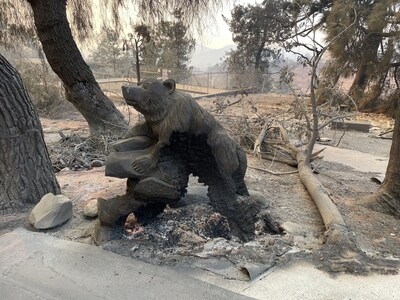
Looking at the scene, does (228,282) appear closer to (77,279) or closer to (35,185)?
(77,279)

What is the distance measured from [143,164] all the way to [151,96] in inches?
15.4

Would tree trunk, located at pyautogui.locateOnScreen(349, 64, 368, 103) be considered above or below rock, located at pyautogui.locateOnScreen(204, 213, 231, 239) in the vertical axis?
above

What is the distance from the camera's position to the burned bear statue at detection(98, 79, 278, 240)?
76.6 inches

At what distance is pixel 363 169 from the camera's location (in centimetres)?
507

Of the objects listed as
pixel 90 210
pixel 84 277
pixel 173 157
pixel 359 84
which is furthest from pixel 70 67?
pixel 359 84

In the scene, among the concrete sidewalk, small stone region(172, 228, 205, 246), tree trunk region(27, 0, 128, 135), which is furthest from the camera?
tree trunk region(27, 0, 128, 135)

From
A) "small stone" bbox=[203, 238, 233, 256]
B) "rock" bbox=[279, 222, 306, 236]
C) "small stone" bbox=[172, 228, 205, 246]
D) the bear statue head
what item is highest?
the bear statue head

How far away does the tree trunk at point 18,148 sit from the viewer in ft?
8.71

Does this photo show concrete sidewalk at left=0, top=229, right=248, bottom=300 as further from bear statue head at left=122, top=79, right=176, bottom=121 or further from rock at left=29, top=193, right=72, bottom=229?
bear statue head at left=122, top=79, right=176, bottom=121

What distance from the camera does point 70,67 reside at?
4.83 m

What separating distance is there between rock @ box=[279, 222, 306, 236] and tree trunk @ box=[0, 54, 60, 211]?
6.39ft

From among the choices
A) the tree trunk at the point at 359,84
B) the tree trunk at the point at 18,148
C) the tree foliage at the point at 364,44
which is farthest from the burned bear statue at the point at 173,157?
the tree trunk at the point at 359,84

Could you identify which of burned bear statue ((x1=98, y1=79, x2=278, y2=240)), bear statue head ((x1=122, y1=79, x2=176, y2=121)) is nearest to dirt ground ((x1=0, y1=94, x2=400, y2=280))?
burned bear statue ((x1=98, y1=79, x2=278, y2=240))

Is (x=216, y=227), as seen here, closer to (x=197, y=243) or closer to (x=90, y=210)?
(x=197, y=243)
